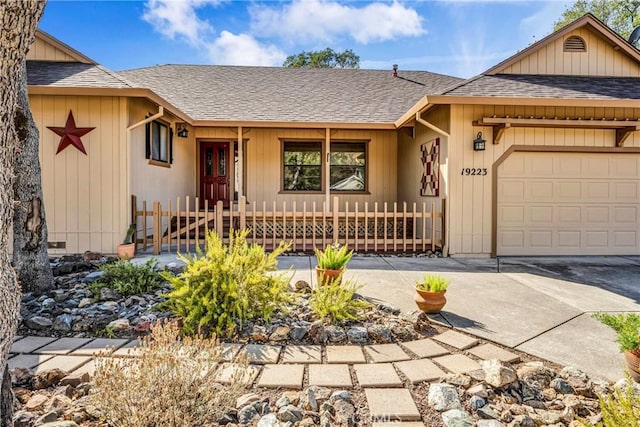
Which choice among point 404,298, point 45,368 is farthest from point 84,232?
point 404,298

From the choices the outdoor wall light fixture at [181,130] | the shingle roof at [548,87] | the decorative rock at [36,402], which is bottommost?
the decorative rock at [36,402]

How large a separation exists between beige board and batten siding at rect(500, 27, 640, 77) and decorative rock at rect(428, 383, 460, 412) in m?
7.60

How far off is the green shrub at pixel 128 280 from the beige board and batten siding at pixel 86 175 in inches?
100

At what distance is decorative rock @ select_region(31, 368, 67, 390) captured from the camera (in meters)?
2.34

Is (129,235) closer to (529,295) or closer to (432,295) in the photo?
(432,295)

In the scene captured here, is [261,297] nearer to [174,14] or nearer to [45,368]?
[45,368]

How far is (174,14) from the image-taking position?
9789 mm

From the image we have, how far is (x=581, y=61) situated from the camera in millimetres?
8055

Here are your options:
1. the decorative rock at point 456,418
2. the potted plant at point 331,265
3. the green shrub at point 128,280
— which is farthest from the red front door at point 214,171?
the decorative rock at point 456,418

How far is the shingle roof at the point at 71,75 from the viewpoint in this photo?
21.0ft

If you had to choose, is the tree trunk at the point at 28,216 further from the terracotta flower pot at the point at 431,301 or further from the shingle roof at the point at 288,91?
the shingle roof at the point at 288,91

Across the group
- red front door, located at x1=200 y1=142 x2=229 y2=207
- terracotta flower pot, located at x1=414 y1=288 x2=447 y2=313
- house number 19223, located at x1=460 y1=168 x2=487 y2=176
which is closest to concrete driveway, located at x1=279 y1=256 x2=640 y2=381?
terracotta flower pot, located at x1=414 y1=288 x2=447 y2=313

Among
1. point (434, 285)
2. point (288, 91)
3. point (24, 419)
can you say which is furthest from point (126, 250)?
point (288, 91)

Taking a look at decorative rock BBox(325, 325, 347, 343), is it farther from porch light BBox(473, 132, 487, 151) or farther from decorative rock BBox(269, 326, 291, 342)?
porch light BBox(473, 132, 487, 151)
